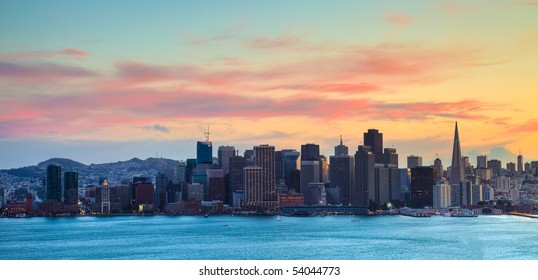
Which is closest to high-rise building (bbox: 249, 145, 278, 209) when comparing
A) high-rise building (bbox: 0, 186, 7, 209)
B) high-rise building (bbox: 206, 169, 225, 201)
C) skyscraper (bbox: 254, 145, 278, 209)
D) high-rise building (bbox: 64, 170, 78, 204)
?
skyscraper (bbox: 254, 145, 278, 209)

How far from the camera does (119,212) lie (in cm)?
5566

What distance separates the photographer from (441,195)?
53.4 m

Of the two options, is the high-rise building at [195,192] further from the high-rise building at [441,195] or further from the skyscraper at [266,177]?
the high-rise building at [441,195]

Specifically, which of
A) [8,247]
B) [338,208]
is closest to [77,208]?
[338,208]

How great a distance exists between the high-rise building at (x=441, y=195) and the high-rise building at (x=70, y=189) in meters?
23.8

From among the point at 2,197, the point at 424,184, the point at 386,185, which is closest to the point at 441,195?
the point at 424,184

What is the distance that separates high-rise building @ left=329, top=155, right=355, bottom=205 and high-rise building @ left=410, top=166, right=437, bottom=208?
4.17 meters

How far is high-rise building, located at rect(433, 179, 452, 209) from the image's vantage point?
53.3 m

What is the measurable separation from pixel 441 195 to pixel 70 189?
80.6 ft

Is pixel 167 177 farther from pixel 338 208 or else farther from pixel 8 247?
pixel 8 247

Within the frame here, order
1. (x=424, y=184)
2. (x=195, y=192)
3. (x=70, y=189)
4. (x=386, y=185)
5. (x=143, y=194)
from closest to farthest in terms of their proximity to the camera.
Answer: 1. (x=70, y=189)
2. (x=424, y=184)
3. (x=386, y=185)
4. (x=195, y=192)
5. (x=143, y=194)

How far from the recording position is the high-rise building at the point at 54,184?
172 ft

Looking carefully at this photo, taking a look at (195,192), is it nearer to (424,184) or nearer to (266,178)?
(266,178)

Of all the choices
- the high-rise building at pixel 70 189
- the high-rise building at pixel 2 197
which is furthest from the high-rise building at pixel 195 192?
the high-rise building at pixel 2 197
